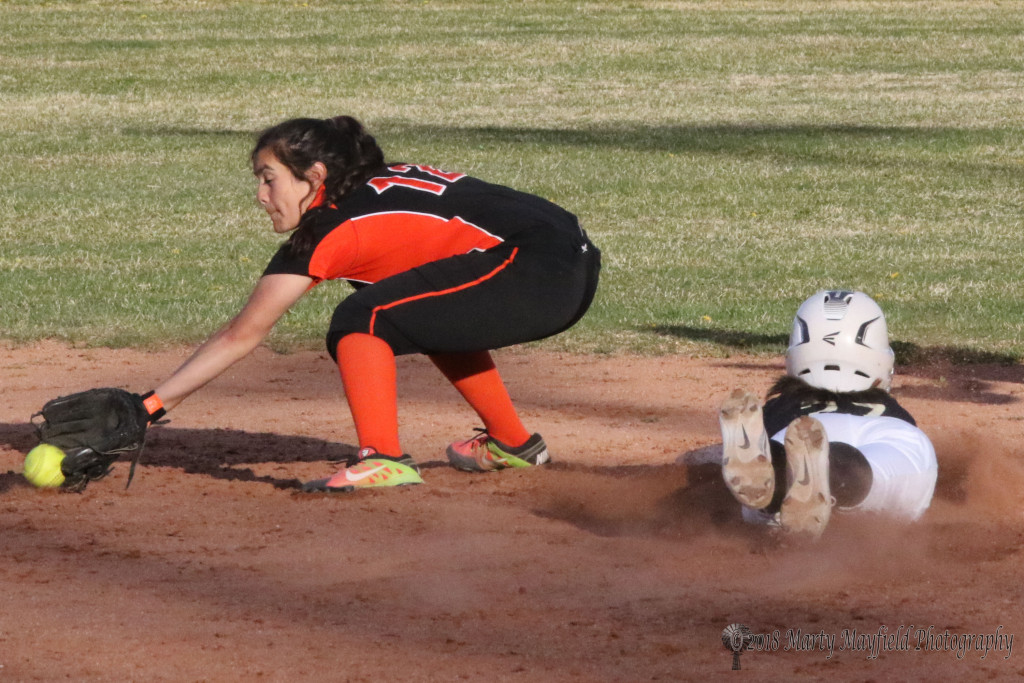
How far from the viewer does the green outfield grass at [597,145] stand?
390 inches

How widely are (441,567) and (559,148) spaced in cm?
1332

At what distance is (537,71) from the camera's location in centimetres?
2470

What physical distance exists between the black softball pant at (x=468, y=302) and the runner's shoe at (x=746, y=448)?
1.02 metres

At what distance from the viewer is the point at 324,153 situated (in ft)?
16.9

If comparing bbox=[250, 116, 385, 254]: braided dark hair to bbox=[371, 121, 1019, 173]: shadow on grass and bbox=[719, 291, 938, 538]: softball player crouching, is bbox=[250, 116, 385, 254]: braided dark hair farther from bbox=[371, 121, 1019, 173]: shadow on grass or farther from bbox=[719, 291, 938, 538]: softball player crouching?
bbox=[371, 121, 1019, 173]: shadow on grass

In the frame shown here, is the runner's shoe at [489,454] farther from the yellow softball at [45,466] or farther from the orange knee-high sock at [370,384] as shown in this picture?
the yellow softball at [45,466]

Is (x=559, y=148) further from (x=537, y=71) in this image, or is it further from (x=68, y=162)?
(x=537, y=71)

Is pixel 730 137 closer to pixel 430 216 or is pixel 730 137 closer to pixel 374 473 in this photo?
pixel 430 216

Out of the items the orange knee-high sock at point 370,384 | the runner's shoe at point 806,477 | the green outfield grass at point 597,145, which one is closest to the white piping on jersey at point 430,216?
the orange knee-high sock at point 370,384

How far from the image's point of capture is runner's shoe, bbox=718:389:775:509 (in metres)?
4.33

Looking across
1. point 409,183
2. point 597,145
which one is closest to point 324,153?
point 409,183

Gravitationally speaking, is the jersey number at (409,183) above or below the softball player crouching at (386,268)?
above

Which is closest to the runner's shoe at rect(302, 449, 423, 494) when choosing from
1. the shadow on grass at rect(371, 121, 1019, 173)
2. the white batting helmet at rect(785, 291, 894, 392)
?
the white batting helmet at rect(785, 291, 894, 392)

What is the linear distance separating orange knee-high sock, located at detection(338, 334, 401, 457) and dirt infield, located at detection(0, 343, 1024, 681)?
10.3 inches
